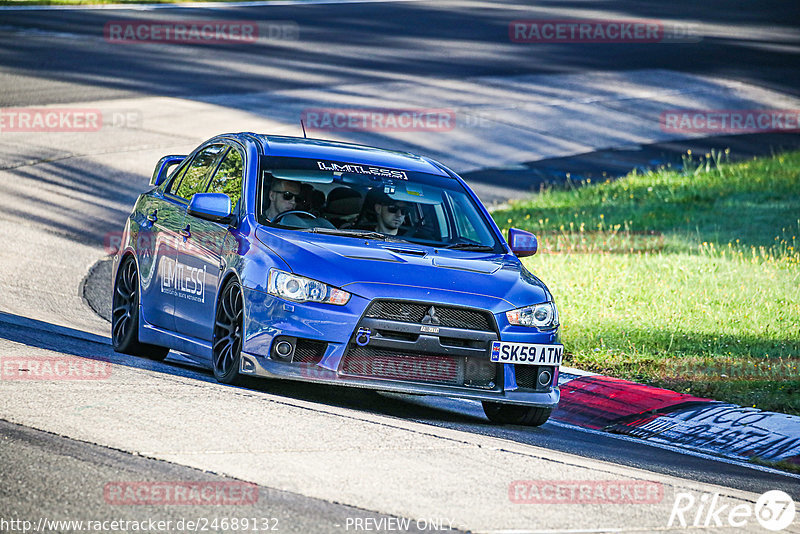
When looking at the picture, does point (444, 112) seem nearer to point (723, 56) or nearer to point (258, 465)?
point (723, 56)

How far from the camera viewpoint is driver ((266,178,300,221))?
29.5ft

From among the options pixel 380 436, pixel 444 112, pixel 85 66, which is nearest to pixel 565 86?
pixel 444 112

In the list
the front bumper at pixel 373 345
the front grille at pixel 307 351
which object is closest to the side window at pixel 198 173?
the front bumper at pixel 373 345

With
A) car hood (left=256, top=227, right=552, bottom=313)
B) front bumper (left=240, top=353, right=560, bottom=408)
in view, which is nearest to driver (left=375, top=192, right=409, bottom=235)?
car hood (left=256, top=227, right=552, bottom=313)

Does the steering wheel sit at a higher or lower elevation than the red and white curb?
higher

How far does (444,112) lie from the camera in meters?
26.8

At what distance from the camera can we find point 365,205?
9.19m

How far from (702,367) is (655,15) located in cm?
3450

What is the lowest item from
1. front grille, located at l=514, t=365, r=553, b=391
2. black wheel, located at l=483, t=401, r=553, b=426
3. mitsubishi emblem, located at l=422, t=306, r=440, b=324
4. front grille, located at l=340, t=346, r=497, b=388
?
black wheel, located at l=483, t=401, r=553, b=426

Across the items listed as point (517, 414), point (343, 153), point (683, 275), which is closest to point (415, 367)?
point (517, 414)

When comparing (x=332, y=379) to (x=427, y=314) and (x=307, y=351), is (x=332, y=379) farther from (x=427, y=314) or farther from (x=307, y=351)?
(x=427, y=314)

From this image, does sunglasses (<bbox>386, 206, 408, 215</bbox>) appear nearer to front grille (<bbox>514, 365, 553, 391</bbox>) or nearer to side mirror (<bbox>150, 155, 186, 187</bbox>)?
front grille (<bbox>514, 365, 553, 391</bbox>)

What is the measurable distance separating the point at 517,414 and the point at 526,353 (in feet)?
2.12

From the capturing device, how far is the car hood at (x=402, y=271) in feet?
26.4
